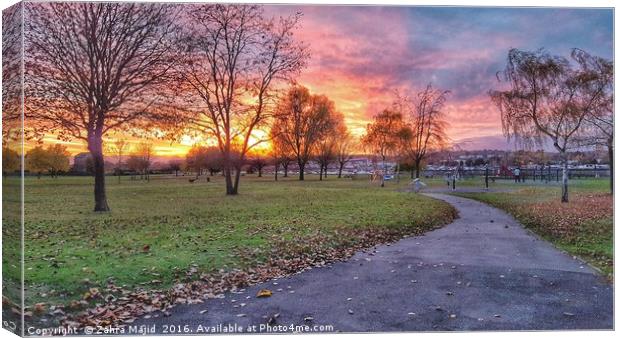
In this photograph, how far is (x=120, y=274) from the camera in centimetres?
850

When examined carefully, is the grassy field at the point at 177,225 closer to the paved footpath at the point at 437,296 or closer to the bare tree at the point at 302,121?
the bare tree at the point at 302,121

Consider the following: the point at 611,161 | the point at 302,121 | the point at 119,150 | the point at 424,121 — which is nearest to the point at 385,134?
the point at 424,121

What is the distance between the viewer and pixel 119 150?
976 centimetres

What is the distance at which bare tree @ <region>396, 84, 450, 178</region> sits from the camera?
10570 millimetres

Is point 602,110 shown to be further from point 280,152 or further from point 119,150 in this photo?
point 119,150

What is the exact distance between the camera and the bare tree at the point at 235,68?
389 inches

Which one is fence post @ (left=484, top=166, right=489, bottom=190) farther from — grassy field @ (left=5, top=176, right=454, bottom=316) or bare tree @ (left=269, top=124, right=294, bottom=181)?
bare tree @ (left=269, top=124, right=294, bottom=181)

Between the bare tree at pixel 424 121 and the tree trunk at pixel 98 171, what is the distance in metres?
6.03

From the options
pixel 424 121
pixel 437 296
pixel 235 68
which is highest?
pixel 235 68

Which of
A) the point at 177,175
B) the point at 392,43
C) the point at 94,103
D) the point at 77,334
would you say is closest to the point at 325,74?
the point at 392,43

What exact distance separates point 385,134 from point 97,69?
19.7 feet

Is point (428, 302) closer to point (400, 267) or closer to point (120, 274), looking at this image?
point (400, 267)

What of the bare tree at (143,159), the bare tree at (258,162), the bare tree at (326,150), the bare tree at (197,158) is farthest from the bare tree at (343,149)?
A: the bare tree at (143,159)

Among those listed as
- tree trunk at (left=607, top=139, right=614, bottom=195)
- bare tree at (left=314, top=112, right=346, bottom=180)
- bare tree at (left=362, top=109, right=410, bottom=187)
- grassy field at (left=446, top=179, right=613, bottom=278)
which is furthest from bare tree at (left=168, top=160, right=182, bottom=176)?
tree trunk at (left=607, top=139, right=614, bottom=195)
